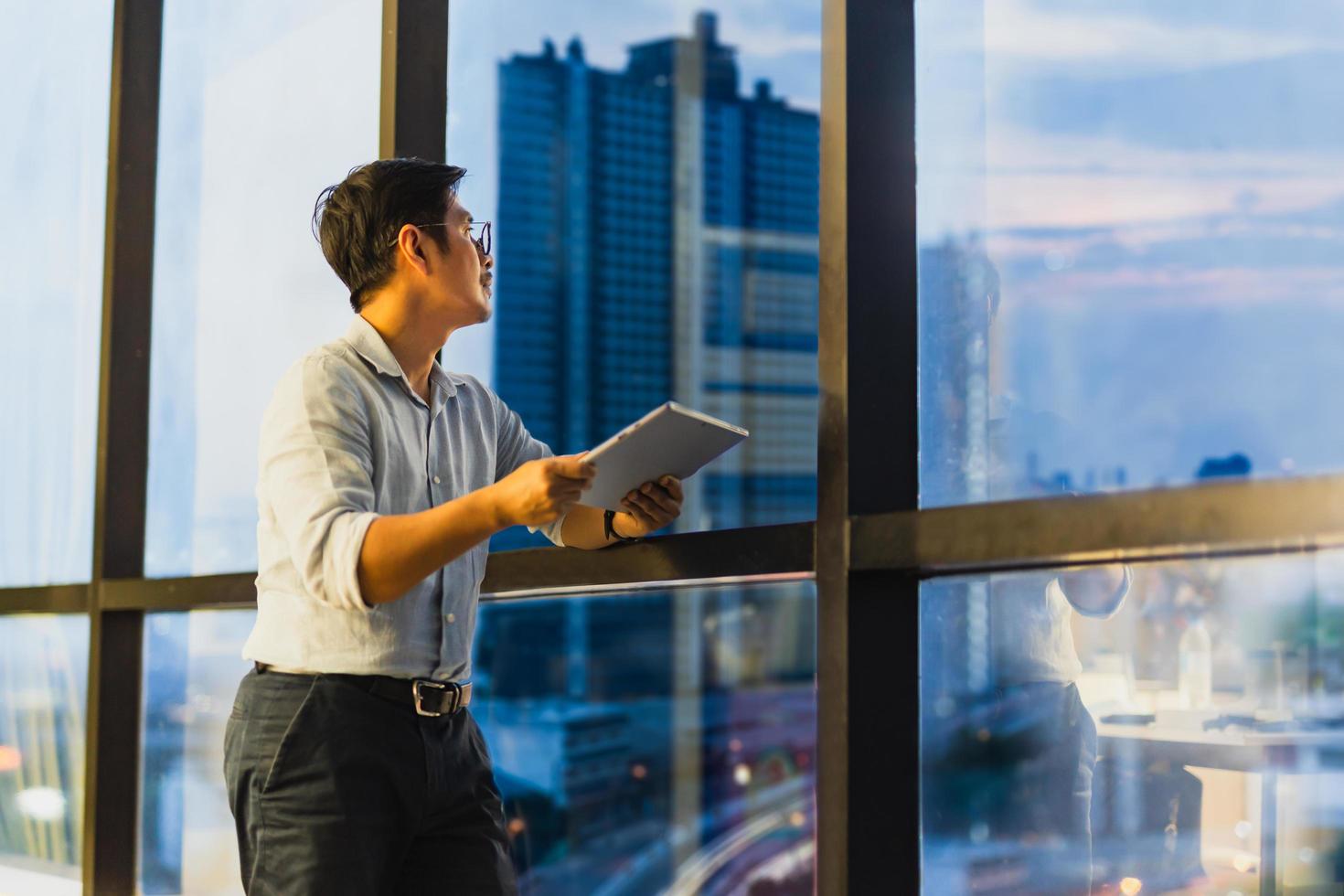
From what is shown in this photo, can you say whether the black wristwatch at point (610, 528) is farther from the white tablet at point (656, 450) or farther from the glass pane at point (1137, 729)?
the glass pane at point (1137, 729)

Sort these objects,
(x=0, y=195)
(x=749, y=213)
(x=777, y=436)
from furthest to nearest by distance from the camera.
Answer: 1. (x=777, y=436)
2. (x=749, y=213)
3. (x=0, y=195)

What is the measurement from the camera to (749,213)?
3931 centimetres

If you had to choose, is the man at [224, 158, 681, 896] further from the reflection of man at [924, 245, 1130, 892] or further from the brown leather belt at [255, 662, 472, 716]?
the reflection of man at [924, 245, 1130, 892]

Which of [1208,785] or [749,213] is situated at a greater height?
[749,213]

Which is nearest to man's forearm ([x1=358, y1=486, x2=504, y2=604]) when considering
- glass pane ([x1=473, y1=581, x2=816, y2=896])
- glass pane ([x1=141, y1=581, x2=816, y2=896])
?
glass pane ([x1=141, y1=581, x2=816, y2=896])

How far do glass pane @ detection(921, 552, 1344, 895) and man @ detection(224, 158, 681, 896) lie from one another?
0.39 m

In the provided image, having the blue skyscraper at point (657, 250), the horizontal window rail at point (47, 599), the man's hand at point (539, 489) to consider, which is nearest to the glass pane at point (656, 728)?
the blue skyscraper at point (657, 250)

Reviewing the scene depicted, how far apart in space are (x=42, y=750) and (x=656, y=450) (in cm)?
244

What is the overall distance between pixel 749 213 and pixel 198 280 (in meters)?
37.1

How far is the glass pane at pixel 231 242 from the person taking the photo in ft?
9.04

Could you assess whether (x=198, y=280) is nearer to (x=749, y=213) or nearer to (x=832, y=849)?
(x=832, y=849)

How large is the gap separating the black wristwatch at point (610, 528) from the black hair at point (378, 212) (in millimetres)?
367

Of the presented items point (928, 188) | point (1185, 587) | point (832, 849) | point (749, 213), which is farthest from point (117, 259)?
point (749, 213)

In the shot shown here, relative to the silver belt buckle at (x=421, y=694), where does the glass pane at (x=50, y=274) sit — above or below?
above
